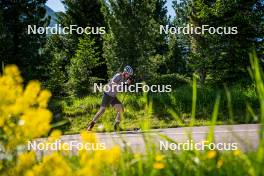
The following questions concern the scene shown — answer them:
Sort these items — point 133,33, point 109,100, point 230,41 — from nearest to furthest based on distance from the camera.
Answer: point 109,100
point 230,41
point 133,33

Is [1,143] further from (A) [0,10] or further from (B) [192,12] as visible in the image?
(B) [192,12]

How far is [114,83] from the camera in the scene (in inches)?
543

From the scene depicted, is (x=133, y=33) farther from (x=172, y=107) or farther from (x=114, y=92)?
(x=114, y=92)

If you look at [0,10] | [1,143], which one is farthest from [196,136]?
[0,10]

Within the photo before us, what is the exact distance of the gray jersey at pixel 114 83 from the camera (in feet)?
45.1

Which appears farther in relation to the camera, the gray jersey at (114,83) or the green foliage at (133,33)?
the green foliage at (133,33)

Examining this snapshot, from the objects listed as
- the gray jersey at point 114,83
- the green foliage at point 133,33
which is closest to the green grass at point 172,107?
the gray jersey at point 114,83

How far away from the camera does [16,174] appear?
105 inches

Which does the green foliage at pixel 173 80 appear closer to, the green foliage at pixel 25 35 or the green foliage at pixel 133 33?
the green foliage at pixel 133 33

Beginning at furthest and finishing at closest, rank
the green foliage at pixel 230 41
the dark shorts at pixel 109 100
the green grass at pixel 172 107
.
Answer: the green foliage at pixel 230 41 < the green grass at pixel 172 107 < the dark shorts at pixel 109 100

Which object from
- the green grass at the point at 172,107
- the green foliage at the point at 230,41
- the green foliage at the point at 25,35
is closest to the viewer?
the green grass at the point at 172,107

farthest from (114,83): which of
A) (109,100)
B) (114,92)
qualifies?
(109,100)

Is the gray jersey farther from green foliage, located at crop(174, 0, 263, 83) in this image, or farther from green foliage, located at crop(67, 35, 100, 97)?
green foliage, located at crop(67, 35, 100, 97)

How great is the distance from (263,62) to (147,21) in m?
5.12
